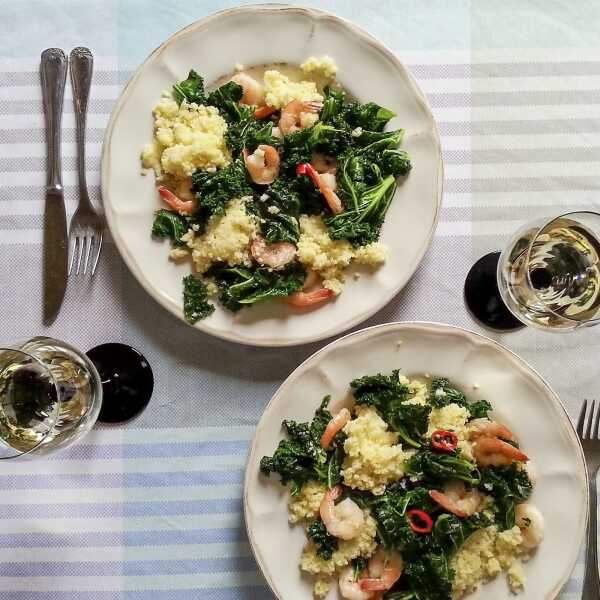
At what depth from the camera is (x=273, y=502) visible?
1741 millimetres

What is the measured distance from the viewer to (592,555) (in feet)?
6.07

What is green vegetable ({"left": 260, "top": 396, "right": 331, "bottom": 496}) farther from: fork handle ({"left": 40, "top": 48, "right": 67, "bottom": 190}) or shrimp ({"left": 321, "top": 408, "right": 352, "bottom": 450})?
fork handle ({"left": 40, "top": 48, "right": 67, "bottom": 190})

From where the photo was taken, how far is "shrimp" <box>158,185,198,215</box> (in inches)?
69.6

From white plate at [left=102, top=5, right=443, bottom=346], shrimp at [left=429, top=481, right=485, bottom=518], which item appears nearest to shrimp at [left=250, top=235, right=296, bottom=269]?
white plate at [left=102, top=5, right=443, bottom=346]

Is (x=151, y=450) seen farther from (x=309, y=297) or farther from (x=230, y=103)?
(x=230, y=103)

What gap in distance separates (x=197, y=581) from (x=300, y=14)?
1.53 meters

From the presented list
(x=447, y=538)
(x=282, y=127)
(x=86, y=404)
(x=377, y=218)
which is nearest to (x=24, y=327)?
(x=86, y=404)

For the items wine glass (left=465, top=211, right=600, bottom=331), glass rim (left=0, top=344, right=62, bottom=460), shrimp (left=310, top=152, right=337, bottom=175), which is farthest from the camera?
shrimp (left=310, top=152, right=337, bottom=175)

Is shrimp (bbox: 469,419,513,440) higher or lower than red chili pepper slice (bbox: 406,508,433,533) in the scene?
higher

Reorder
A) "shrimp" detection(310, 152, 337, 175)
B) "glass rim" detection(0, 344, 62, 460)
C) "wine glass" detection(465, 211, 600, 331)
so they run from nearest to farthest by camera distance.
A: "glass rim" detection(0, 344, 62, 460) → "wine glass" detection(465, 211, 600, 331) → "shrimp" detection(310, 152, 337, 175)

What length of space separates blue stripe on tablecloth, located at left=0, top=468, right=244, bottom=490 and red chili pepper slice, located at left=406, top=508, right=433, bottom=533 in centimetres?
47

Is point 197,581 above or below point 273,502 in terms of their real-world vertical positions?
below

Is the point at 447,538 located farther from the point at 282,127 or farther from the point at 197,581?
the point at 282,127

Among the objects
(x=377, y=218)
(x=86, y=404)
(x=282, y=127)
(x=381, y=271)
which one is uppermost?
(x=282, y=127)
